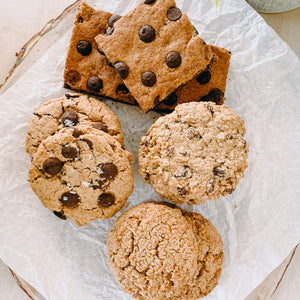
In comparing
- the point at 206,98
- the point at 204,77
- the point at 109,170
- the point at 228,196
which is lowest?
the point at 228,196

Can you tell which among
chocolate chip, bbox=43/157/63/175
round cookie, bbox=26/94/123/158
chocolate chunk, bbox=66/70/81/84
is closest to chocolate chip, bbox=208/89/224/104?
round cookie, bbox=26/94/123/158

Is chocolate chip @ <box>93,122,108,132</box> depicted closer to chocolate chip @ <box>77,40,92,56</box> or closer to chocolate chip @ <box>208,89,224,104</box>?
chocolate chip @ <box>77,40,92,56</box>

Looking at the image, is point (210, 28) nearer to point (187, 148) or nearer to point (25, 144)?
point (187, 148)

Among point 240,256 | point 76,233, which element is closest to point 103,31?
point 76,233

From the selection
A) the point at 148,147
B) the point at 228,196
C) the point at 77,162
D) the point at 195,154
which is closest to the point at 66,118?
the point at 77,162

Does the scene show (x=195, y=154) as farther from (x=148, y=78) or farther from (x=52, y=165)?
(x=52, y=165)

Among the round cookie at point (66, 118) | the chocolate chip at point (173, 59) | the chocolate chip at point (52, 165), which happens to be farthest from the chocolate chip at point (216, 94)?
the chocolate chip at point (52, 165)
